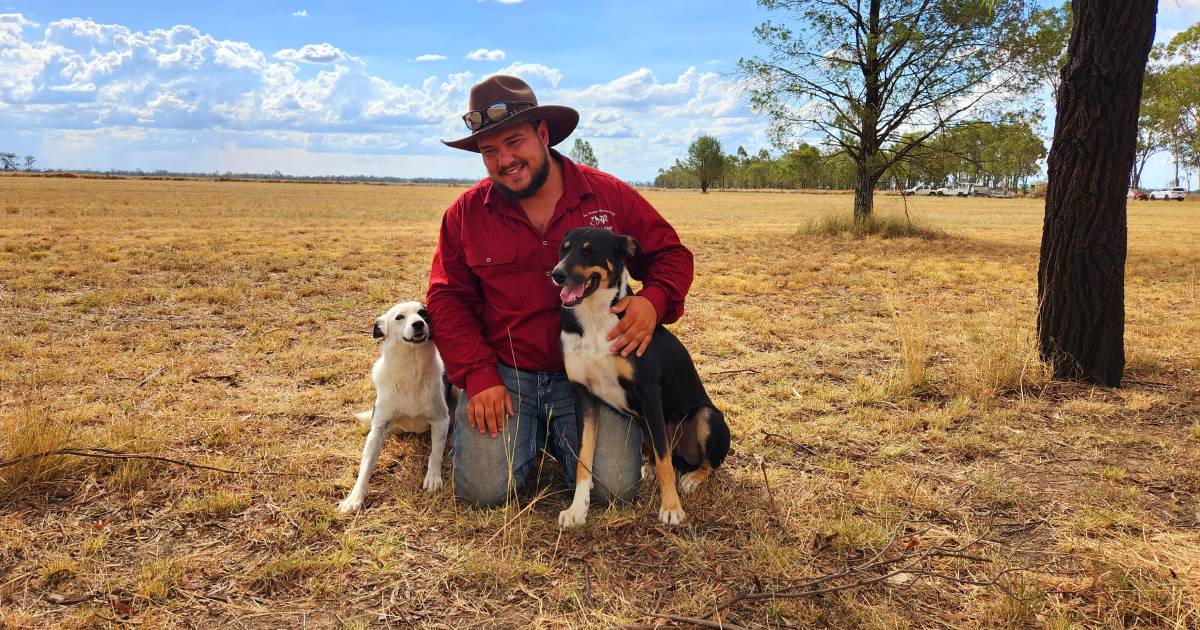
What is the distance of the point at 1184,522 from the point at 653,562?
274cm

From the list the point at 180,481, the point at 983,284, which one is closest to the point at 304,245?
the point at 180,481

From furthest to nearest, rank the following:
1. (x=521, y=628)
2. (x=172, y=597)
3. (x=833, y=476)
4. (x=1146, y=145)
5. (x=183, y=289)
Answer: (x=1146, y=145)
(x=183, y=289)
(x=833, y=476)
(x=172, y=597)
(x=521, y=628)

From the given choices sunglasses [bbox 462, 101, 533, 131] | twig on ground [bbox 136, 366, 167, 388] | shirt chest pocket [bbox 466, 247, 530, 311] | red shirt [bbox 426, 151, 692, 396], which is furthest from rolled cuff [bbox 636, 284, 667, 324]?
twig on ground [bbox 136, 366, 167, 388]

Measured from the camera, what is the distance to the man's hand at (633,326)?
3.46 m

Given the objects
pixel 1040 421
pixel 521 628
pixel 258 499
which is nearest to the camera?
pixel 521 628

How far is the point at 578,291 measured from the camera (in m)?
3.31

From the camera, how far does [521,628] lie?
277cm

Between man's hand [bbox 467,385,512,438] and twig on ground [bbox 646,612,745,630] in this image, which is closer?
twig on ground [bbox 646,612,745,630]

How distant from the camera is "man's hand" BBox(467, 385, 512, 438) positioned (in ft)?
12.5

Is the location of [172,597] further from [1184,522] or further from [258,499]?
[1184,522]

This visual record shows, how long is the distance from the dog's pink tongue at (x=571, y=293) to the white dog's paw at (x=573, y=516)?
45.2 inches

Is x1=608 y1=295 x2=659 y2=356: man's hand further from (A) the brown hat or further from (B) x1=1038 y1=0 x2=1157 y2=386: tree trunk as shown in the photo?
(B) x1=1038 y1=0 x2=1157 y2=386: tree trunk

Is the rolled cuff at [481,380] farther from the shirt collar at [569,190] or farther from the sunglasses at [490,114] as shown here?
the sunglasses at [490,114]

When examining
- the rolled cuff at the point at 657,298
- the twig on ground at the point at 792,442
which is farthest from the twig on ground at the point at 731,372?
the rolled cuff at the point at 657,298
